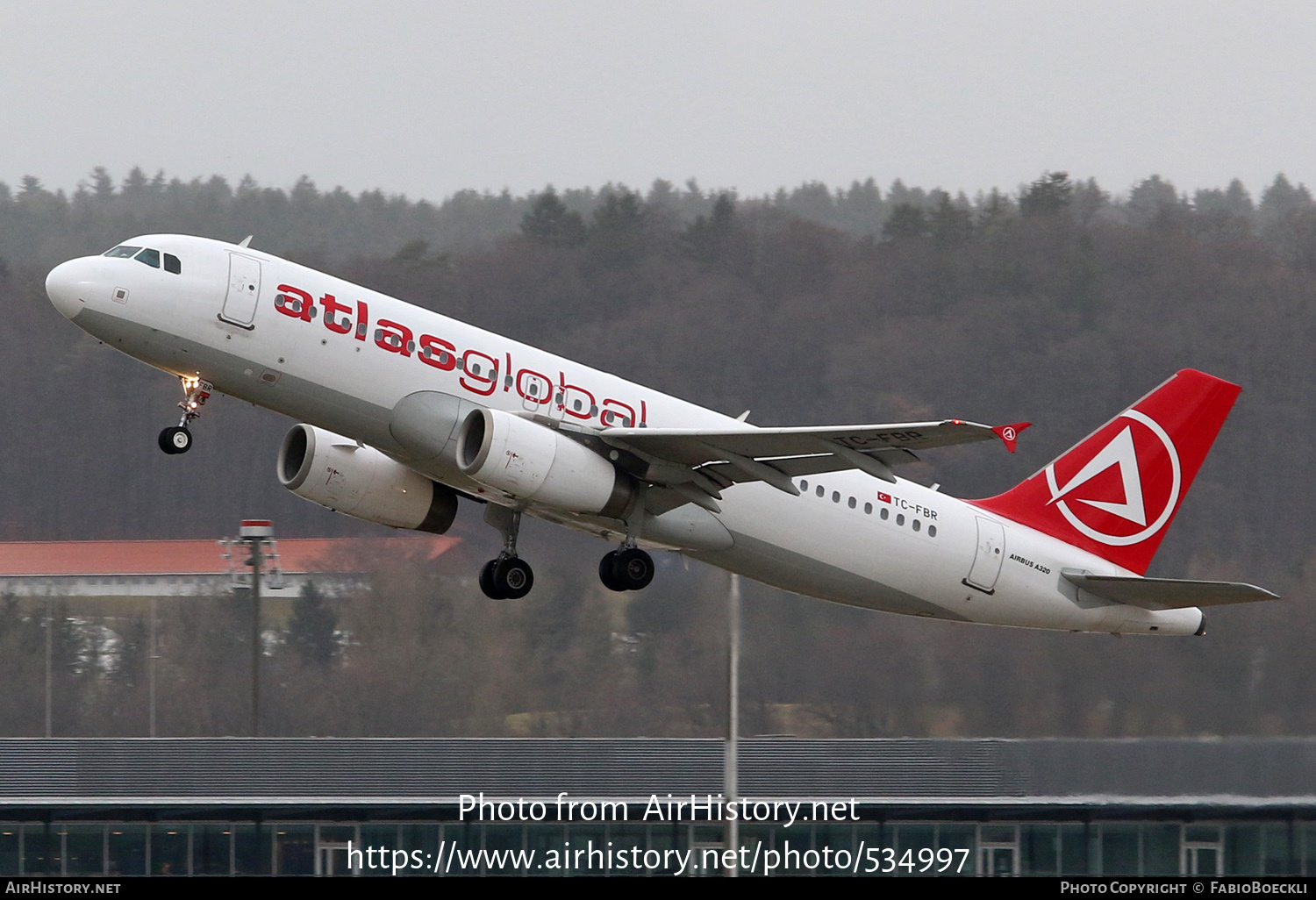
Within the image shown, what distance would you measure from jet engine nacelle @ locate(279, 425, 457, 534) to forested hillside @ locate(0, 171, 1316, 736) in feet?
35.8

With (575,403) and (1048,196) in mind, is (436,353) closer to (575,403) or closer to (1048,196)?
(575,403)

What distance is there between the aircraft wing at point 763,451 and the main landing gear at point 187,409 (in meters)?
5.24

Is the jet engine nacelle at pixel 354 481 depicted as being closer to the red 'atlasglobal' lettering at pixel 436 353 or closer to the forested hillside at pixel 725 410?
the red 'atlasglobal' lettering at pixel 436 353

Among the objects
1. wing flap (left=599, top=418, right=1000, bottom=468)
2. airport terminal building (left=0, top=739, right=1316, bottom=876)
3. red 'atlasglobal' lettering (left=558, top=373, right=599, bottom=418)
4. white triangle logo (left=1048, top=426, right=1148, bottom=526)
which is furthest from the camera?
airport terminal building (left=0, top=739, right=1316, bottom=876)

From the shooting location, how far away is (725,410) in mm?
59438

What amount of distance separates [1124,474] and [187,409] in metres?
15.2

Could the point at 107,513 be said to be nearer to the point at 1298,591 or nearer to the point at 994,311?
the point at 994,311

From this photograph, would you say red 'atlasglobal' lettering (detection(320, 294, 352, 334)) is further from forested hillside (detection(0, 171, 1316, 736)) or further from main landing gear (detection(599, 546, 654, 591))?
forested hillside (detection(0, 171, 1316, 736))

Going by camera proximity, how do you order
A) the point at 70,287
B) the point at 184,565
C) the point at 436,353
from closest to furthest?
1. the point at 70,287
2. the point at 436,353
3. the point at 184,565

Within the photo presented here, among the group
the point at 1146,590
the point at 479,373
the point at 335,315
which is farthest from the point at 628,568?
the point at 1146,590

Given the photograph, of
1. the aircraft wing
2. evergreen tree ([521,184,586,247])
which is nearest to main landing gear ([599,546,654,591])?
the aircraft wing

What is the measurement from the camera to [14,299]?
62.2 metres

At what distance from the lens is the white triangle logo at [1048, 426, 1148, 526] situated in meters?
28.0

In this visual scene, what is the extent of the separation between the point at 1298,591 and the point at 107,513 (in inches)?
1465
